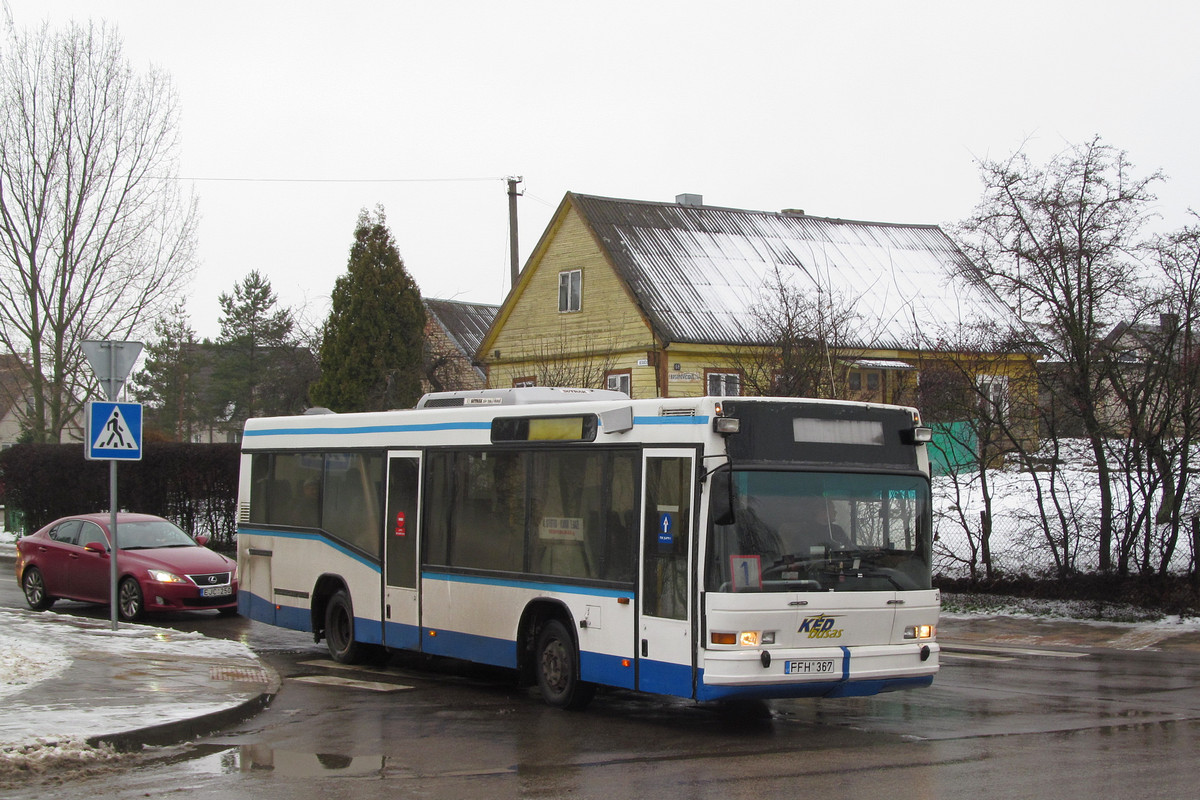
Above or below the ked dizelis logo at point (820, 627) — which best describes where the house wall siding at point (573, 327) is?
above

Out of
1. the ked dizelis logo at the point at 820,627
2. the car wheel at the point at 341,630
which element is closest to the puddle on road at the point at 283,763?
the ked dizelis logo at the point at 820,627

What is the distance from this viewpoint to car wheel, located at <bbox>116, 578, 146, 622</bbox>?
1886 cm

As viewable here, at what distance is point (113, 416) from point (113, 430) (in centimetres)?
17

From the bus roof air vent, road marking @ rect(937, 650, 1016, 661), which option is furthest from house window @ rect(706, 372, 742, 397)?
the bus roof air vent

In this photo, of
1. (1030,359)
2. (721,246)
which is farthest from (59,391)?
(1030,359)

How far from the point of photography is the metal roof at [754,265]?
115 feet

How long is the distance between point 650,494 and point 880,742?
2559mm

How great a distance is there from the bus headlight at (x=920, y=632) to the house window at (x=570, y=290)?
27386 millimetres

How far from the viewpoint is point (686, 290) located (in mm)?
35781

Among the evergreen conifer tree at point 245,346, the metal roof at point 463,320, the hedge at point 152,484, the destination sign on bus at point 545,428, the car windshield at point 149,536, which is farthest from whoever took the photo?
the evergreen conifer tree at point 245,346

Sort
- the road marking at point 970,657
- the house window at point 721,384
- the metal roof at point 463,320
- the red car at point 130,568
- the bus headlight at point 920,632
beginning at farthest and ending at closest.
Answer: the metal roof at point 463,320
the house window at point 721,384
the red car at point 130,568
the road marking at point 970,657
the bus headlight at point 920,632

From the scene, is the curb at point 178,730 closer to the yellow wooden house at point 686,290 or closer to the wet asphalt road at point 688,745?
the wet asphalt road at point 688,745

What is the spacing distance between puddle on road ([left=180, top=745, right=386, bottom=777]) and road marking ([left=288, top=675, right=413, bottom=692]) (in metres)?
3.09

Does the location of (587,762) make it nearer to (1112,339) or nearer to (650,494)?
(650,494)
